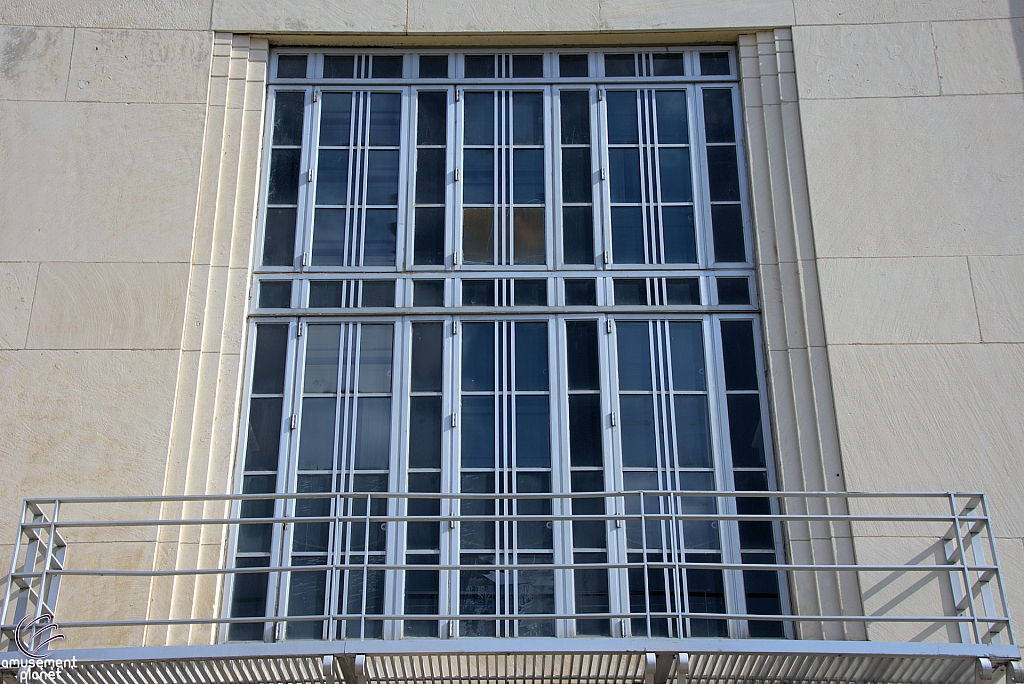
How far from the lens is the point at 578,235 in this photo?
9438 mm

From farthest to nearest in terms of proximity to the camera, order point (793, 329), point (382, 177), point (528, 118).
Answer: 1. point (528, 118)
2. point (382, 177)
3. point (793, 329)

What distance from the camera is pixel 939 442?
27.2ft

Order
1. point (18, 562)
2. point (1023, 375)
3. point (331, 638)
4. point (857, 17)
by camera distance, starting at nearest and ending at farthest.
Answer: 1. point (331, 638)
2. point (18, 562)
3. point (1023, 375)
4. point (857, 17)

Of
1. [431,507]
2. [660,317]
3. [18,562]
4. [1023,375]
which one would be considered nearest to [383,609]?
[431,507]

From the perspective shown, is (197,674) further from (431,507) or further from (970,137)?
(970,137)

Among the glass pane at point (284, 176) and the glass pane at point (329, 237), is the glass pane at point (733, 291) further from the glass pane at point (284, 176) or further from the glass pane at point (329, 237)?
the glass pane at point (284, 176)

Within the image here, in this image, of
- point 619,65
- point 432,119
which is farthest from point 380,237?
point 619,65

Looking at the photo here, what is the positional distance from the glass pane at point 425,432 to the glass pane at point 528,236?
1.50 meters

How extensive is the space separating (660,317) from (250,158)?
12.7ft

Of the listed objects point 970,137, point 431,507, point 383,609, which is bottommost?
point 383,609

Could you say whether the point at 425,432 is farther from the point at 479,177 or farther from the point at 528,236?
the point at 479,177

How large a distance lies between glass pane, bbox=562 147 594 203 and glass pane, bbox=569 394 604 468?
1.87 m

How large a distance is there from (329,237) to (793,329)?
4.03 meters

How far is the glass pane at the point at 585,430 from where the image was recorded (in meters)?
8.59
